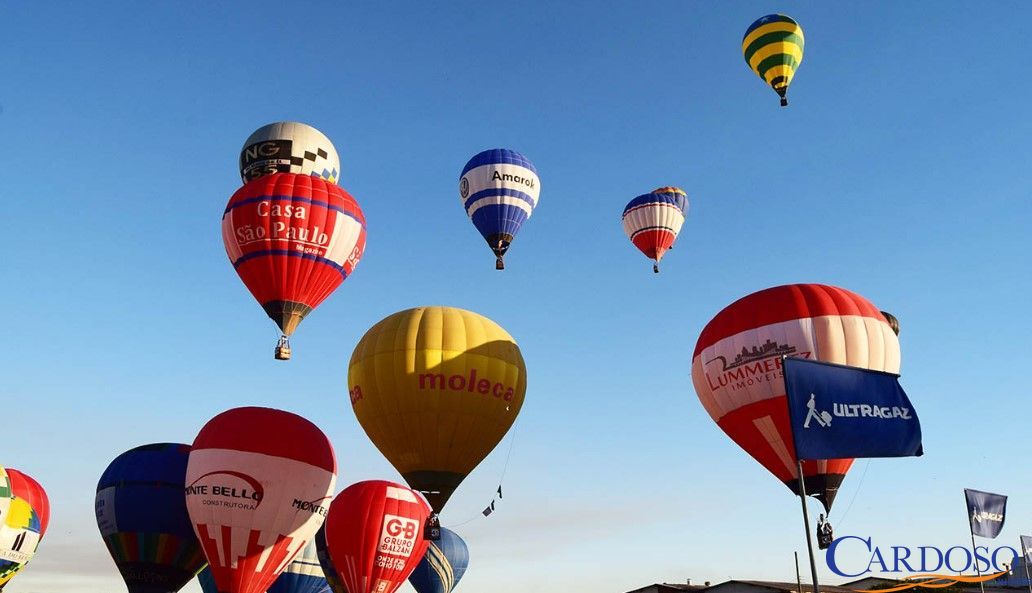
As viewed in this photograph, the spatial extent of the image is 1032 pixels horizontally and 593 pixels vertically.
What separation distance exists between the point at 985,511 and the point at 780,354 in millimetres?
6907

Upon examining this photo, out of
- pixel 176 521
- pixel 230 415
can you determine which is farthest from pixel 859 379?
pixel 176 521

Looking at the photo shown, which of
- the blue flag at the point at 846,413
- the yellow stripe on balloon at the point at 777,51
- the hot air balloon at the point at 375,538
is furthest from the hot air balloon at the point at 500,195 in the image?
the blue flag at the point at 846,413

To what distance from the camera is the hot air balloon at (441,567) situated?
41.6m

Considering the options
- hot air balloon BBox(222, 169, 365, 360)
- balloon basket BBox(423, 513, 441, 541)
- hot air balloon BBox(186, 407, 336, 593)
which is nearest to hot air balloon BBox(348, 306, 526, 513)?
balloon basket BBox(423, 513, 441, 541)

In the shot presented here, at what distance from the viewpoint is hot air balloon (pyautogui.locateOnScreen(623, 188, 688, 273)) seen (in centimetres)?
4250

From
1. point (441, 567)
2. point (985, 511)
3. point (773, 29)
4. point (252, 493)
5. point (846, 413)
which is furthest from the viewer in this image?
point (441, 567)

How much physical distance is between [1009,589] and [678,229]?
2050cm

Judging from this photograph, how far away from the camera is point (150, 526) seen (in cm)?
2739

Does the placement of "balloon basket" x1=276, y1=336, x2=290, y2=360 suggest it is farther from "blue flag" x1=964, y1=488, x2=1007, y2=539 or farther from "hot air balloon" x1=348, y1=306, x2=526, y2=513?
"blue flag" x1=964, y1=488, x2=1007, y2=539

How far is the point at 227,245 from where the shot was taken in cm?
2575

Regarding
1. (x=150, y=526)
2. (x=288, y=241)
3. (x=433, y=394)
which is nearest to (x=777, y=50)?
(x=433, y=394)

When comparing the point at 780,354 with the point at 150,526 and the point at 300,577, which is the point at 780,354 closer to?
the point at 150,526

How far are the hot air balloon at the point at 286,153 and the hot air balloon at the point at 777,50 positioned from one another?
54.6 ft

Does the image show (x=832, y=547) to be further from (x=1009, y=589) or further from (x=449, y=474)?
(x=1009, y=589)
